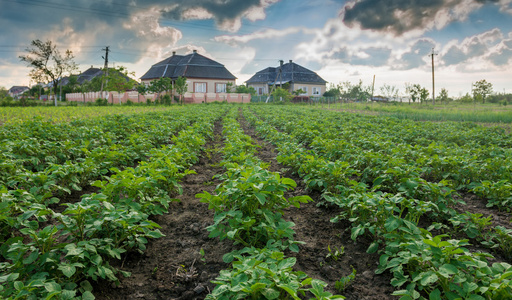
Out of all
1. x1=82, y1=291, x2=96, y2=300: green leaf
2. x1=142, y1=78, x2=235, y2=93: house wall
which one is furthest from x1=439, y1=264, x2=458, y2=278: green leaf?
x1=142, y1=78, x2=235, y2=93: house wall

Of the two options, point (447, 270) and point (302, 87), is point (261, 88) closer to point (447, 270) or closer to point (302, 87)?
point (302, 87)

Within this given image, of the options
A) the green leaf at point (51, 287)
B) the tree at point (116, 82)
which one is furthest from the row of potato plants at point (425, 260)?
the tree at point (116, 82)

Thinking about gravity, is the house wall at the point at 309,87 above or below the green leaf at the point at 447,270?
above

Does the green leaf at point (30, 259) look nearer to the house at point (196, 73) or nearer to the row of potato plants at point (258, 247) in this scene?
the row of potato plants at point (258, 247)

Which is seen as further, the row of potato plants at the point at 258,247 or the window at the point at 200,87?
the window at the point at 200,87

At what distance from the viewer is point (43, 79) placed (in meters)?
42.3

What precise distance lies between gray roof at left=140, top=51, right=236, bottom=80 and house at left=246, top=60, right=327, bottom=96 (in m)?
8.46

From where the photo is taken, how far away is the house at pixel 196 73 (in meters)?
48.6

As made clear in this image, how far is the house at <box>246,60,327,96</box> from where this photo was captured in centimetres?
5492

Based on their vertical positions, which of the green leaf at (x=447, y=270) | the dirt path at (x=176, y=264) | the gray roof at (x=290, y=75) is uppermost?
the gray roof at (x=290, y=75)

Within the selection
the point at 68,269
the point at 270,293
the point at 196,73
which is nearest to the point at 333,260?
the point at 270,293

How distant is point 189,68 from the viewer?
160 feet

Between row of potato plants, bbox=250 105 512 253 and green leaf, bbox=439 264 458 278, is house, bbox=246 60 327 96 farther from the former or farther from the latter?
green leaf, bbox=439 264 458 278

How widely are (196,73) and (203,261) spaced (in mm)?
48433
